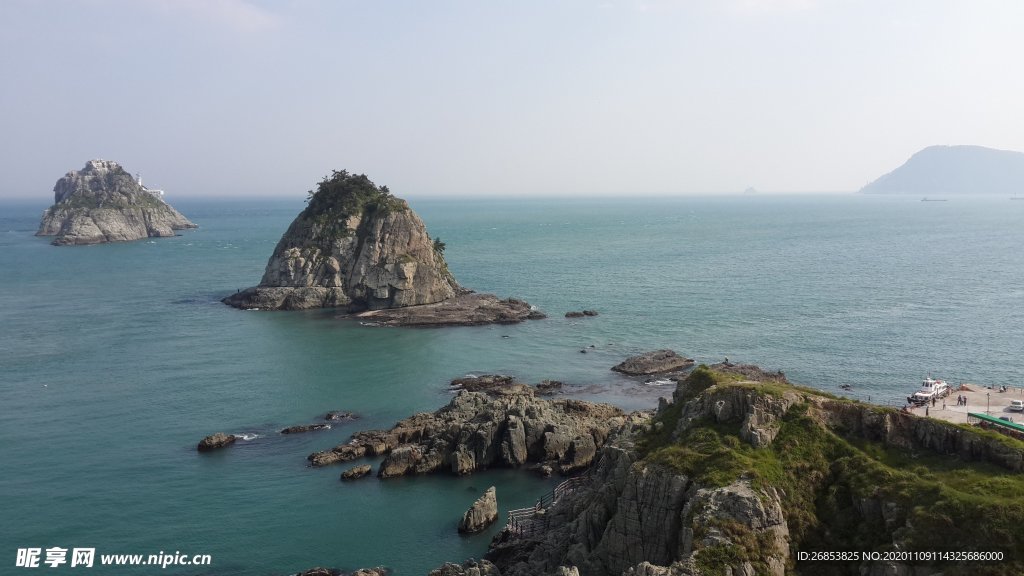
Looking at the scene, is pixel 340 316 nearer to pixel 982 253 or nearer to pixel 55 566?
pixel 55 566

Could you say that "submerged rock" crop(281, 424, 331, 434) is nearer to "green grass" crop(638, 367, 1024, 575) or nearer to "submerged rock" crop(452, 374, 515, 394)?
"submerged rock" crop(452, 374, 515, 394)

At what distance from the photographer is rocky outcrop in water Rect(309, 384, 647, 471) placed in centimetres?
5600

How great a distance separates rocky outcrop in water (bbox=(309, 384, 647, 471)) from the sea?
1.61 meters

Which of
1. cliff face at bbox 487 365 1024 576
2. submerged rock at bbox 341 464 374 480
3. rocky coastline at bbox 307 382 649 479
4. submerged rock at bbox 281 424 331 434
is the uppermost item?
cliff face at bbox 487 365 1024 576

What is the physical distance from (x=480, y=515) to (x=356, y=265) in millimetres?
78805

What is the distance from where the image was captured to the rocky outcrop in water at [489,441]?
184 feet

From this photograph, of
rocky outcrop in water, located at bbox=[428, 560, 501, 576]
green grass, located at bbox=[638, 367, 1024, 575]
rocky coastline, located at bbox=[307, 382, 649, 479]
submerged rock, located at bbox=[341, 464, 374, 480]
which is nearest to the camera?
green grass, located at bbox=[638, 367, 1024, 575]

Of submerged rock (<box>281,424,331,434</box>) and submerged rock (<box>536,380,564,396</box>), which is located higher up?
submerged rock (<box>536,380,564,396</box>)

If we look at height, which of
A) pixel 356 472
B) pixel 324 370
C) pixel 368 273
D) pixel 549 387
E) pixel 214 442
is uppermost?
pixel 368 273

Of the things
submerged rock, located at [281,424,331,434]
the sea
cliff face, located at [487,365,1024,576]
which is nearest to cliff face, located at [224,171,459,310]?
the sea

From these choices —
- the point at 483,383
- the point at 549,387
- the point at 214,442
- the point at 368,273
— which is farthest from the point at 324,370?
the point at 368,273

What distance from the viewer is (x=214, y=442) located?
60.8 meters

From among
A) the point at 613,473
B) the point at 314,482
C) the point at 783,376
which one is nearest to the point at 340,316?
the point at 314,482

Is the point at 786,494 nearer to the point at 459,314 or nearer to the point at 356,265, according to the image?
the point at 459,314
